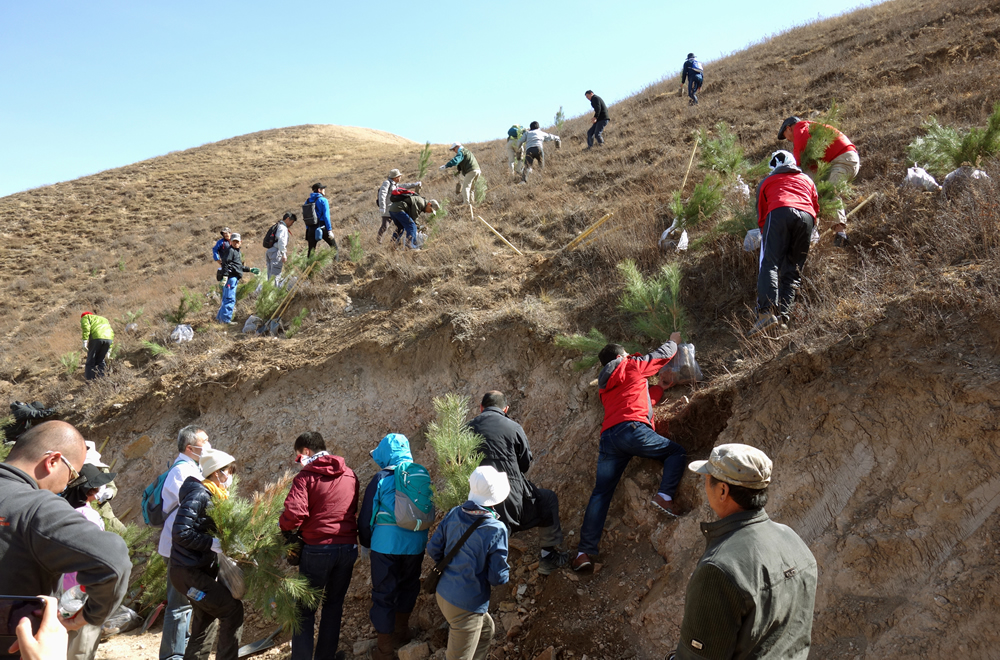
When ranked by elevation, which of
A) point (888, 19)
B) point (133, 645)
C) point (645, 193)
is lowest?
point (133, 645)

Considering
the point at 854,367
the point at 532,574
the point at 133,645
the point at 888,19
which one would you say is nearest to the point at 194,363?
the point at 133,645

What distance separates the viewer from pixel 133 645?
5988mm

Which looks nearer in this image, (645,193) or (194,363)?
(194,363)

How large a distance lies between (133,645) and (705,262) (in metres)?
7.20

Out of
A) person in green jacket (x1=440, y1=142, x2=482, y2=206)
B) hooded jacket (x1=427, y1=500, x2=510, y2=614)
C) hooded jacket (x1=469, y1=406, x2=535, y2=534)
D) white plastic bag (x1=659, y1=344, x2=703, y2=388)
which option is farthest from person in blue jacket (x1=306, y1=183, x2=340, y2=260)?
hooded jacket (x1=427, y1=500, x2=510, y2=614)

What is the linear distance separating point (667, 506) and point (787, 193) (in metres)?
3.10

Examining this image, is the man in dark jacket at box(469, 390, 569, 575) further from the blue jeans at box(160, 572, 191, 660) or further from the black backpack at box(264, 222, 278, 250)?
the black backpack at box(264, 222, 278, 250)

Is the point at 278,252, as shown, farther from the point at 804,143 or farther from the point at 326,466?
the point at 804,143

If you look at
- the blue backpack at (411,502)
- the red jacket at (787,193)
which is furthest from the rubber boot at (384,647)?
the red jacket at (787,193)

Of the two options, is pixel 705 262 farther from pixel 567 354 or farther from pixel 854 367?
pixel 854 367

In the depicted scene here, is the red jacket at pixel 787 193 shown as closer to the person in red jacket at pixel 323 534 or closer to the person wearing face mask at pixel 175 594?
the person in red jacket at pixel 323 534

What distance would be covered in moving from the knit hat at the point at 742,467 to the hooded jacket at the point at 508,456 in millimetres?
2347

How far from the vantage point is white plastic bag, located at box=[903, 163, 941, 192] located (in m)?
6.54

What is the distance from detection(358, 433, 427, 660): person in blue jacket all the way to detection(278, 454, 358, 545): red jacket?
0.16 metres
